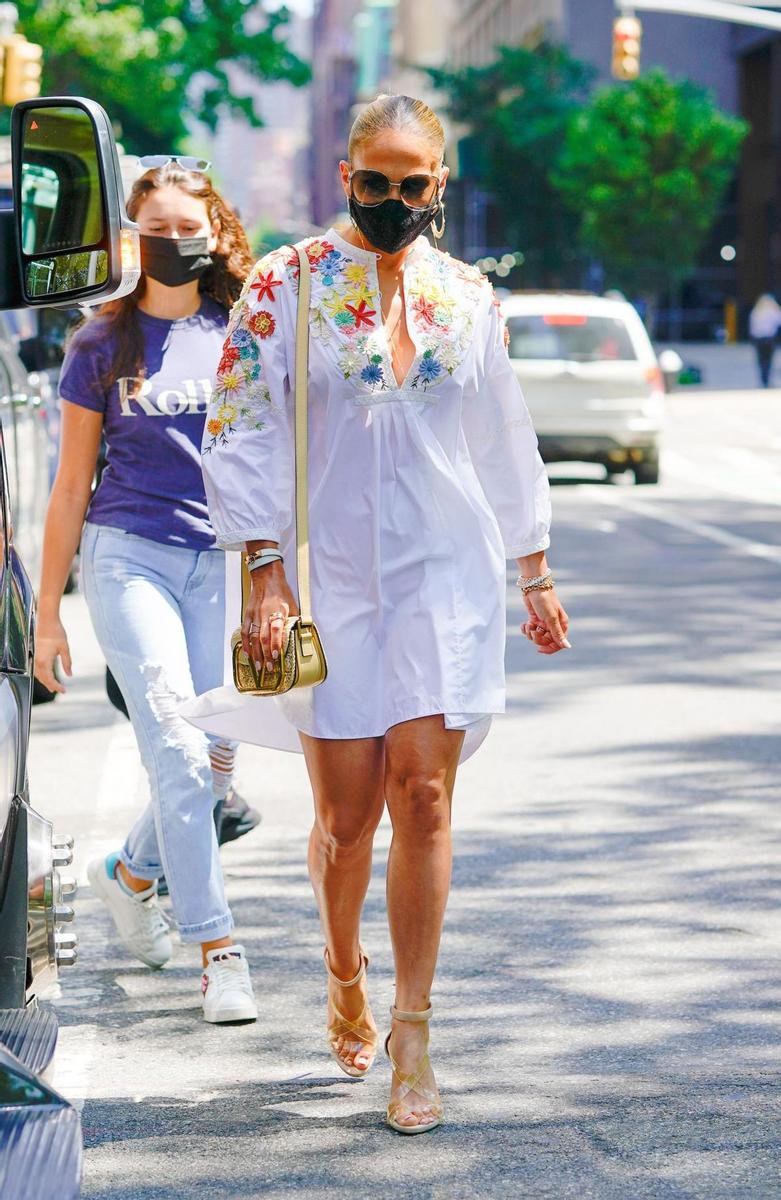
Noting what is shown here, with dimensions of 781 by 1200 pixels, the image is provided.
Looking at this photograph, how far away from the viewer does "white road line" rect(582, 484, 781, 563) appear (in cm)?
1484

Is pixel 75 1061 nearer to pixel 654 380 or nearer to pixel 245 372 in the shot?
pixel 245 372

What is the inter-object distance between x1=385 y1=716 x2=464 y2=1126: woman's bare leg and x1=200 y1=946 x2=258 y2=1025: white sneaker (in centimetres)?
70

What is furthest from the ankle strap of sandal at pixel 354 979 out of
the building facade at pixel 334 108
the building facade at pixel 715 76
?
the building facade at pixel 334 108

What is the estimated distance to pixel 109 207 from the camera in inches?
133

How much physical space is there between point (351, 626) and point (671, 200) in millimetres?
45028

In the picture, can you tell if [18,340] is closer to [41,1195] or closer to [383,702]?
[383,702]

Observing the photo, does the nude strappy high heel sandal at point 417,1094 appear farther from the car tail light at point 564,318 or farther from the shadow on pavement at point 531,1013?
the car tail light at point 564,318

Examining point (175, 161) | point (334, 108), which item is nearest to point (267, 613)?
point (175, 161)

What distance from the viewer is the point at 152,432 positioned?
498cm

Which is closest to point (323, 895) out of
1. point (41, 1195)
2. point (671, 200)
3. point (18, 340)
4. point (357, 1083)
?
point (357, 1083)

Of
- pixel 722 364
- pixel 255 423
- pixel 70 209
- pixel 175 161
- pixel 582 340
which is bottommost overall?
pixel 722 364

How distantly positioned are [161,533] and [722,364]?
4390 centimetres

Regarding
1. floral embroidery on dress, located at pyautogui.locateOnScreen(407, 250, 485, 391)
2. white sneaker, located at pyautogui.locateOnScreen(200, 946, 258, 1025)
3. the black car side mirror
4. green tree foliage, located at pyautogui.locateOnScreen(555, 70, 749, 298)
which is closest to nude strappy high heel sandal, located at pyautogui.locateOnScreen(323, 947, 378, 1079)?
white sneaker, located at pyautogui.locateOnScreen(200, 946, 258, 1025)

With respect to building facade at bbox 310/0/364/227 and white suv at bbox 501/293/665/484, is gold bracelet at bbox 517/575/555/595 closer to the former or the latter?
white suv at bbox 501/293/665/484
